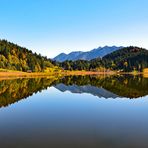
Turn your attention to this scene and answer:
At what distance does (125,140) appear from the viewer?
24.8 meters

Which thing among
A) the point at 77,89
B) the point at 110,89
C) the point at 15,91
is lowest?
the point at 110,89

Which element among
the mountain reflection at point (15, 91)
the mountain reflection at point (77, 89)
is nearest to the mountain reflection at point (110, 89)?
the mountain reflection at point (77, 89)

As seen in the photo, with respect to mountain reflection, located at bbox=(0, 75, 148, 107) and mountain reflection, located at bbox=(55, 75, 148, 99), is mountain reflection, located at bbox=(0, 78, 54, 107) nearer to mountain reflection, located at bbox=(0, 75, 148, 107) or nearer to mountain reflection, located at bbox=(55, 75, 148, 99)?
mountain reflection, located at bbox=(0, 75, 148, 107)

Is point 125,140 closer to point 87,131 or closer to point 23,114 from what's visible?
point 87,131

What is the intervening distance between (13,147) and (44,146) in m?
2.46

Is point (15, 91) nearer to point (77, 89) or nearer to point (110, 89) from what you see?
point (77, 89)

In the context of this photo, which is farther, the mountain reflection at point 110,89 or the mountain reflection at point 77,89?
the mountain reflection at point 110,89

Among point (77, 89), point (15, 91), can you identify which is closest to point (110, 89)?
point (77, 89)

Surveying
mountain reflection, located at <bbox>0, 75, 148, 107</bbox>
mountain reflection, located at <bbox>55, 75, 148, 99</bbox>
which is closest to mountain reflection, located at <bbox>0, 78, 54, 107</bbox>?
mountain reflection, located at <bbox>0, 75, 148, 107</bbox>

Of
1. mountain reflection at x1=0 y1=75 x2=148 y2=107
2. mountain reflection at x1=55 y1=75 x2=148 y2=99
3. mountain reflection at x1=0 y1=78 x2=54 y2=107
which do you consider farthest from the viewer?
mountain reflection at x1=55 y1=75 x2=148 y2=99

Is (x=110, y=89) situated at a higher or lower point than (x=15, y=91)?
lower

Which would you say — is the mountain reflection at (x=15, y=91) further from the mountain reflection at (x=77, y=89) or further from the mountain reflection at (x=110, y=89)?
the mountain reflection at (x=110, y=89)

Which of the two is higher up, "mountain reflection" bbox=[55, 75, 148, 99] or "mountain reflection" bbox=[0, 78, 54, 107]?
"mountain reflection" bbox=[0, 78, 54, 107]

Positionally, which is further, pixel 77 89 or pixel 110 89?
pixel 77 89
